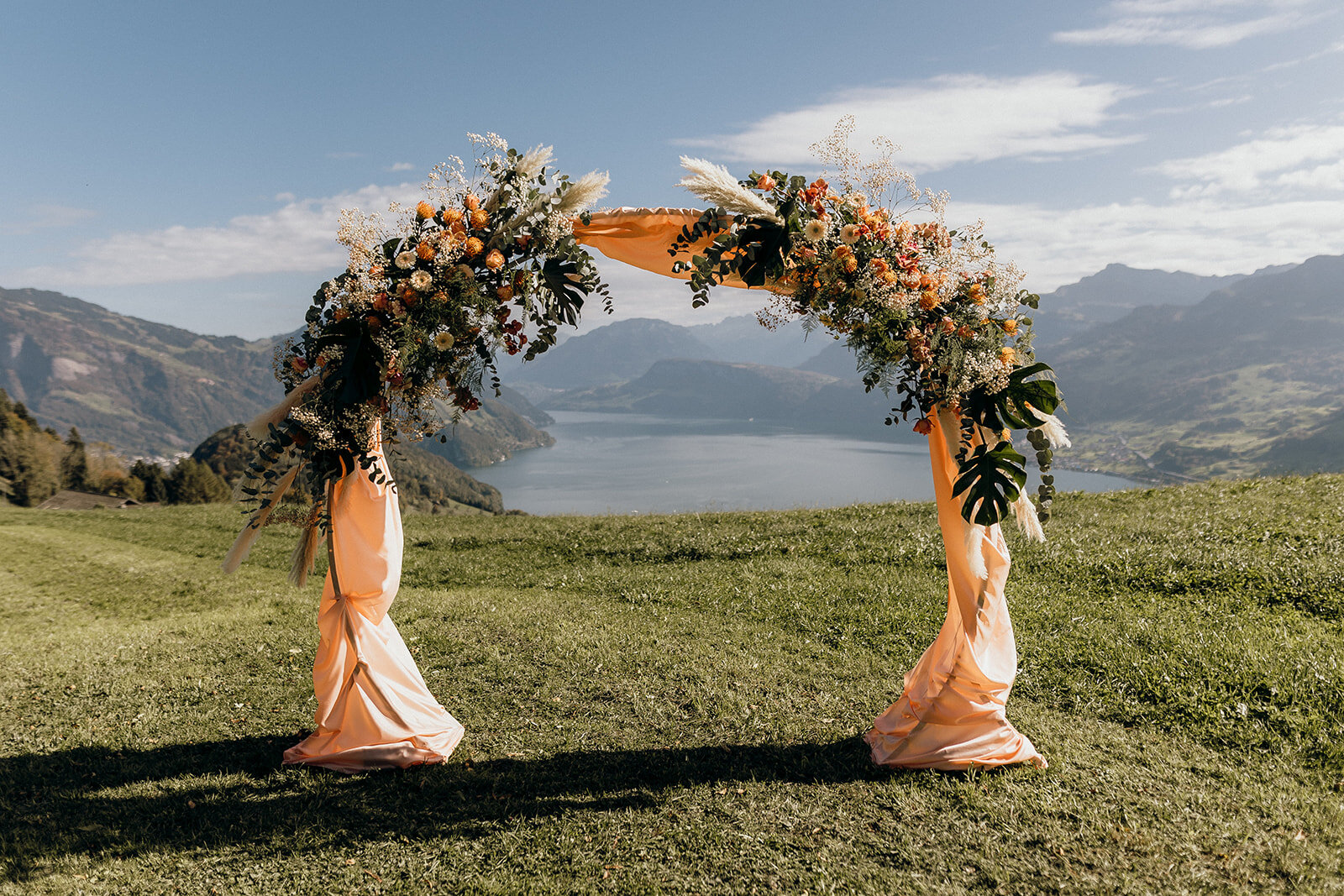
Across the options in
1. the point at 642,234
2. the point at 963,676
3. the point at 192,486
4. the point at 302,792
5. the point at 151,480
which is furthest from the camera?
the point at 151,480

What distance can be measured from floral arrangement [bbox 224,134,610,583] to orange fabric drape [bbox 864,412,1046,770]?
3326mm

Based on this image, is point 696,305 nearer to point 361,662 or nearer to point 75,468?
point 361,662

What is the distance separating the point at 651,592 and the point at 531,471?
115 meters

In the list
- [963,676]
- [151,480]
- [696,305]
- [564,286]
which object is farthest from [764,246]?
[151,480]

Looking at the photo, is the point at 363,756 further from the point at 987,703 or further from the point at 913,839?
the point at 987,703

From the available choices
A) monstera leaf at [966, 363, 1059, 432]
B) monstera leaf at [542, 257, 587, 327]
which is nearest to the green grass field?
monstera leaf at [966, 363, 1059, 432]

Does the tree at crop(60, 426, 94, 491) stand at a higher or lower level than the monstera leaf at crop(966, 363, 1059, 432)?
lower

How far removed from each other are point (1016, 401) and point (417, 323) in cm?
444

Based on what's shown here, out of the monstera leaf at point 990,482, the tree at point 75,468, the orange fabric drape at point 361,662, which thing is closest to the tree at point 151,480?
the tree at point 75,468

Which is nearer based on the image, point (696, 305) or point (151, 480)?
point (696, 305)

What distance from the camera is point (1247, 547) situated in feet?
29.3

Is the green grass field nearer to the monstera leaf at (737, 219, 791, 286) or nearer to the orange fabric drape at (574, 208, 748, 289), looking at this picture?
the monstera leaf at (737, 219, 791, 286)

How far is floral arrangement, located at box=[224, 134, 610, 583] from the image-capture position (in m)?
5.04

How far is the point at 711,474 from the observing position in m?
106
